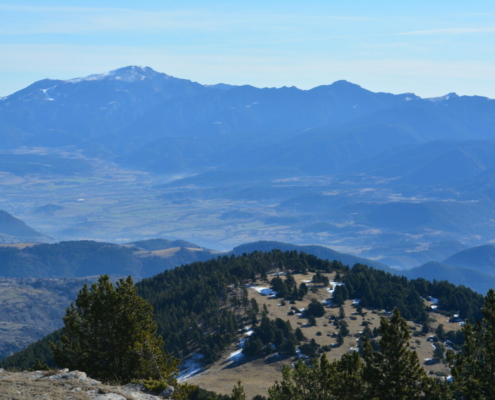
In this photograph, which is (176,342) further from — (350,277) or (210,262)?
(210,262)

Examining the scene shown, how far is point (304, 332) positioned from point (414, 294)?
3931cm

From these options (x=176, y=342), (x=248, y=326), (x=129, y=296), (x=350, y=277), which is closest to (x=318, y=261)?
(x=350, y=277)

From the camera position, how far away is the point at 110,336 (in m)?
46.8

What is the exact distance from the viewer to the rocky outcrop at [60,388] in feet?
96.2

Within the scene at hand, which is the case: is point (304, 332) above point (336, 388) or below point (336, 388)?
below

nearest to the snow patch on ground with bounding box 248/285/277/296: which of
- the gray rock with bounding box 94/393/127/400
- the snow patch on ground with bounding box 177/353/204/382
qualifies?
the snow patch on ground with bounding box 177/353/204/382

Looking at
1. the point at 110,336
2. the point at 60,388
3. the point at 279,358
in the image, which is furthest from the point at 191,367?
the point at 60,388

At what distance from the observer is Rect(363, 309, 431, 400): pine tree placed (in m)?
34.8

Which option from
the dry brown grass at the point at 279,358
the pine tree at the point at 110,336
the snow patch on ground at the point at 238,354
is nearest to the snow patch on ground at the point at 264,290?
the dry brown grass at the point at 279,358

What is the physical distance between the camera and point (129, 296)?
47625 mm

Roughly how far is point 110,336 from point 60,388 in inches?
633

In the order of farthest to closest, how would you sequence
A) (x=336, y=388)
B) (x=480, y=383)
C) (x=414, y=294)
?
(x=414, y=294) < (x=336, y=388) < (x=480, y=383)

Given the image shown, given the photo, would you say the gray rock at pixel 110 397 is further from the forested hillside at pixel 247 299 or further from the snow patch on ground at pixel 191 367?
the forested hillside at pixel 247 299

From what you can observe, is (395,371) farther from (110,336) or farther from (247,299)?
(247,299)
